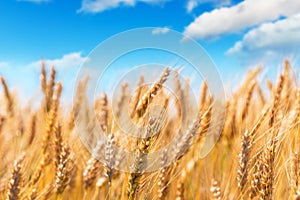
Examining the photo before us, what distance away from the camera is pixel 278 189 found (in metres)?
1.52

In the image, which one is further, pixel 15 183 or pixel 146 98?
pixel 15 183

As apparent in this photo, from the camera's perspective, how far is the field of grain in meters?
1.37

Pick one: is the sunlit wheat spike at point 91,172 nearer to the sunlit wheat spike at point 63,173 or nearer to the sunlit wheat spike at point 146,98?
the sunlit wheat spike at point 63,173

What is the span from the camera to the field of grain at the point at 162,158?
137 centimetres

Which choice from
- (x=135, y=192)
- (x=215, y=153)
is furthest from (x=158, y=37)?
(x=215, y=153)

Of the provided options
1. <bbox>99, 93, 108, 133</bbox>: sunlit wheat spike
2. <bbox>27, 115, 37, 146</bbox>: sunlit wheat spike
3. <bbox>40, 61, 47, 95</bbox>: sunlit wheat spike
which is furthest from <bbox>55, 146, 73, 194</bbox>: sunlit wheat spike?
<bbox>40, 61, 47, 95</bbox>: sunlit wheat spike

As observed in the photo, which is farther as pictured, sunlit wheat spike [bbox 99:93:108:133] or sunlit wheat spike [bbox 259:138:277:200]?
sunlit wheat spike [bbox 99:93:108:133]

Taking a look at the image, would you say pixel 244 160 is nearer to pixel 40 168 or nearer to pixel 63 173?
pixel 63 173

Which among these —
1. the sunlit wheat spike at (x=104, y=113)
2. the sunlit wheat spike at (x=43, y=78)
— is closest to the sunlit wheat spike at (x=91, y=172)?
the sunlit wheat spike at (x=104, y=113)

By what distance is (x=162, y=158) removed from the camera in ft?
4.88

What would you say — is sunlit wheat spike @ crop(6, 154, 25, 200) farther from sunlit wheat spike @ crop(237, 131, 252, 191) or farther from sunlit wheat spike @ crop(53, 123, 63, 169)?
sunlit wheat spike @ crop(237, 131, 252, 191)

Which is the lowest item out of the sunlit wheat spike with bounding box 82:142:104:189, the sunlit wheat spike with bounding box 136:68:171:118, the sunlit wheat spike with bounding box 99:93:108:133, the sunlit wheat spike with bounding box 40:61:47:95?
the sunlit wheat spike with bounding box 82:142:104:189

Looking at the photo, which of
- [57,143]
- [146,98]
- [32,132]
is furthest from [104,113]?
[146,98]

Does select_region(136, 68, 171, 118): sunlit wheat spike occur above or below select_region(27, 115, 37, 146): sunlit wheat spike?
below
